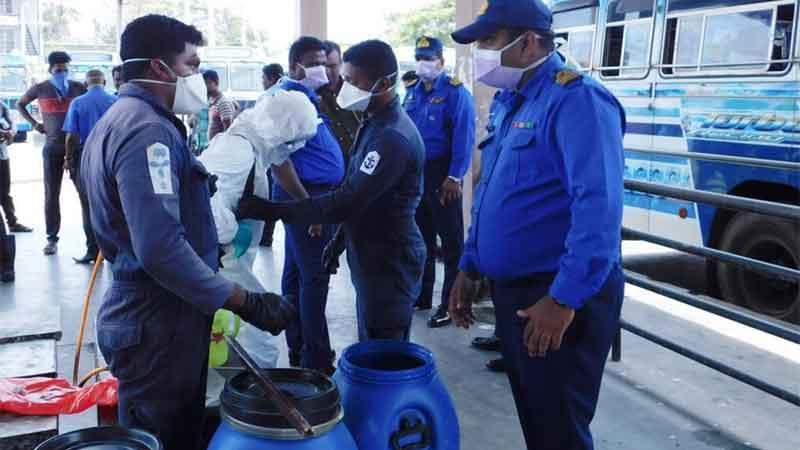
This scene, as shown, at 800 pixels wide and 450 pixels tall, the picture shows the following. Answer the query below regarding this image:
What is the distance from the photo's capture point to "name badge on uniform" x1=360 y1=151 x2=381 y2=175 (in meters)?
2.96

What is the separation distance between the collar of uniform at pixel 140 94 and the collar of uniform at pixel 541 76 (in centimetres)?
107

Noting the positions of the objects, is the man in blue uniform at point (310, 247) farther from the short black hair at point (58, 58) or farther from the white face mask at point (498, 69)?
the short black hair at point (58, 58)

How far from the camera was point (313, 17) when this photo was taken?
6875 millimetres

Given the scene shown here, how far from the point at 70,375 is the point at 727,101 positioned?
475cm

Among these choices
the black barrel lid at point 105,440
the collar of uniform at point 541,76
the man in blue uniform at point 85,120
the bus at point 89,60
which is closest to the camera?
the black barrel lid at point 105,440

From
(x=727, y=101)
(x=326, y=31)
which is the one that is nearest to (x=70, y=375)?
(x=326, y=31)

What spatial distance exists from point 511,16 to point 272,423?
133cm

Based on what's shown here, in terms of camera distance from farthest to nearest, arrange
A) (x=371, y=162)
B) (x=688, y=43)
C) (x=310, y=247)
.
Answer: (x=688, y=43)
(x=310, y=247)
(x=371, y=162)

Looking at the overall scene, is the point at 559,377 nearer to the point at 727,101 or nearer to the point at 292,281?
the point at 292,281

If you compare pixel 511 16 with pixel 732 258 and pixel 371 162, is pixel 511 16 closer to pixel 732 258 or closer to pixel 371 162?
pixel 371 162

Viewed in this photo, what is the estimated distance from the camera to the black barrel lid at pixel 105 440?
1812 mm

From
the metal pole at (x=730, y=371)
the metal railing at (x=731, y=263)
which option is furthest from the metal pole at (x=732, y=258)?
→ the metal pole at (x=730, y=371)

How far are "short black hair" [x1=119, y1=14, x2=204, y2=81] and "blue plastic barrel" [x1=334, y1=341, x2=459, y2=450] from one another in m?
1.08

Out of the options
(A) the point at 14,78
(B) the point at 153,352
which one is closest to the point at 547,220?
(B) the point at 153,352
